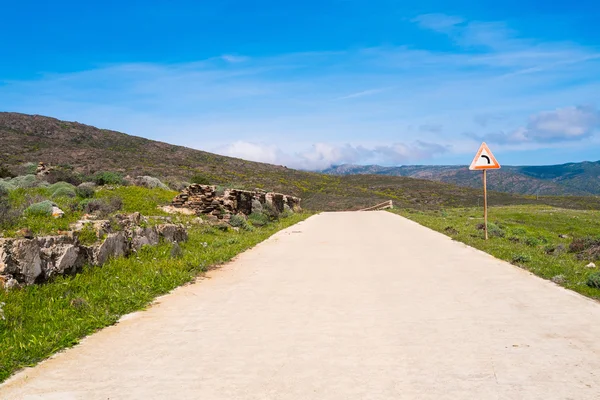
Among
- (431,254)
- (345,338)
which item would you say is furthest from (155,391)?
(431,254)

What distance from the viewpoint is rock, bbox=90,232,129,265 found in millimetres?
8734

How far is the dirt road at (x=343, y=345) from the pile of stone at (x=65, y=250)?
1.82 m

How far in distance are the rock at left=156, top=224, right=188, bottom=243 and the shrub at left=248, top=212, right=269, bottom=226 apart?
8.88m

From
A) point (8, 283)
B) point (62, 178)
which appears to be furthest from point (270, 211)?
point (8, 283)

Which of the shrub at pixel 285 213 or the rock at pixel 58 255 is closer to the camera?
the rock at pixel 58 255

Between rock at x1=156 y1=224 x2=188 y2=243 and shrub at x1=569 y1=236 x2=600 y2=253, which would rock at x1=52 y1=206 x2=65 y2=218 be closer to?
rock at x1=156 y1=224 x2=188 y2=243

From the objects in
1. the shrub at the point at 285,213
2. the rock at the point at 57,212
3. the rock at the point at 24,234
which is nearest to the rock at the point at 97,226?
the rock at the point at 24,234

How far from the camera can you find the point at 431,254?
40.7 ft

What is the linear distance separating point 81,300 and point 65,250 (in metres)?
1.60

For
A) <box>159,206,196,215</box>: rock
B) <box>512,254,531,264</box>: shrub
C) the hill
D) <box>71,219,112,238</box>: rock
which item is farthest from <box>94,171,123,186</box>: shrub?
the hill

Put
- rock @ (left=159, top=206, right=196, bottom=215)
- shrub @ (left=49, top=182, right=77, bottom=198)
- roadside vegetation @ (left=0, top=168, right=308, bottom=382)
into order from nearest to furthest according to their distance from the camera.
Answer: roadside vegetation @ (left=0, top=168, right=308, bottom=382)
shrub @ (left=49, top=182, right=77, bottom=198)
rock @ (left=159, top=206, right=196, bottom=215)

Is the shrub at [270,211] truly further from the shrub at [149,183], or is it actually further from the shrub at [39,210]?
the shrub at [39,210]

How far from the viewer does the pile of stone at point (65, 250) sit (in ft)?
22.2

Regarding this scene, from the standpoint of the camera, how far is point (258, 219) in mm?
22734
